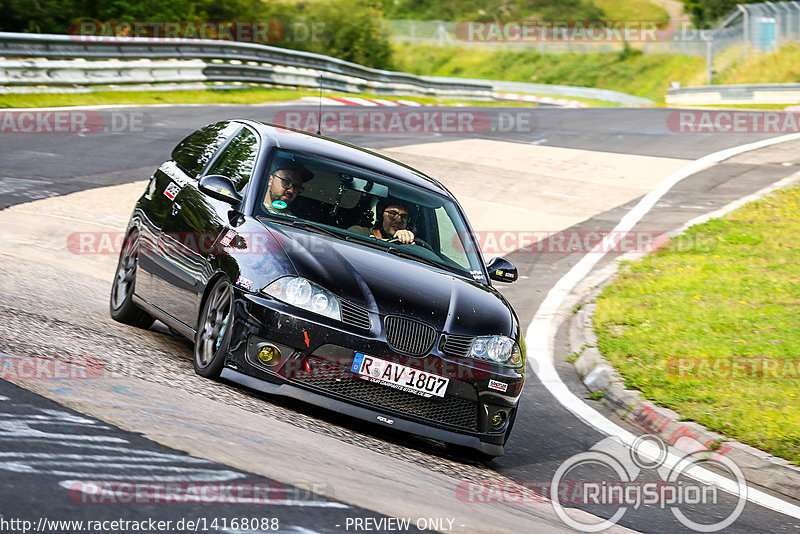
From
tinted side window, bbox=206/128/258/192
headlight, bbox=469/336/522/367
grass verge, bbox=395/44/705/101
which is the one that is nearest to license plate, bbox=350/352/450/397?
headlight, bbox=469/336/522/367

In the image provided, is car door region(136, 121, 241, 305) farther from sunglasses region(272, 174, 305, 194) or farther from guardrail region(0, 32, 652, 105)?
guardrail region(0, 32, 652, 105)

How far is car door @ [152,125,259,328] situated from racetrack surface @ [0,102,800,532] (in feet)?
1.26

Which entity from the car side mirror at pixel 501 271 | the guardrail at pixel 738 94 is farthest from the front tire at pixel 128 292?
the guardrail at pixel 738 94

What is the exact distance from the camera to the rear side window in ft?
26.1

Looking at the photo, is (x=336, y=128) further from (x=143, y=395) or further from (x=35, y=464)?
(x=35, y=464)

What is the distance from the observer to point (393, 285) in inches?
245

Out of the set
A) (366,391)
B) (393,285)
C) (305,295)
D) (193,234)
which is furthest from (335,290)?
(193,234)

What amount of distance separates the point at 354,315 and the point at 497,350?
947mm

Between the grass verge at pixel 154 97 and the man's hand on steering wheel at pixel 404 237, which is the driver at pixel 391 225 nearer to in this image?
the man's hand on steering wheel at pixel 404 237

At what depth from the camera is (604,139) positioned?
23.5 m

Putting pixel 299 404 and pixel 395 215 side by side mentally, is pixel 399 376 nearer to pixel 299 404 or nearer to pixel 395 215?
pixel 299 404

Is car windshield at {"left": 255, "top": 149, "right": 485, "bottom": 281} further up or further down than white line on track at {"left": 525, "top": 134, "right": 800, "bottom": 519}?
further up

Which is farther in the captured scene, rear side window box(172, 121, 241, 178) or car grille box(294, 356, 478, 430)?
rear side window box(172, 121, 241, 178)

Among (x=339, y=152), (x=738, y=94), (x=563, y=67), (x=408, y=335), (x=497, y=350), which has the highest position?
(x=339, y=152)
